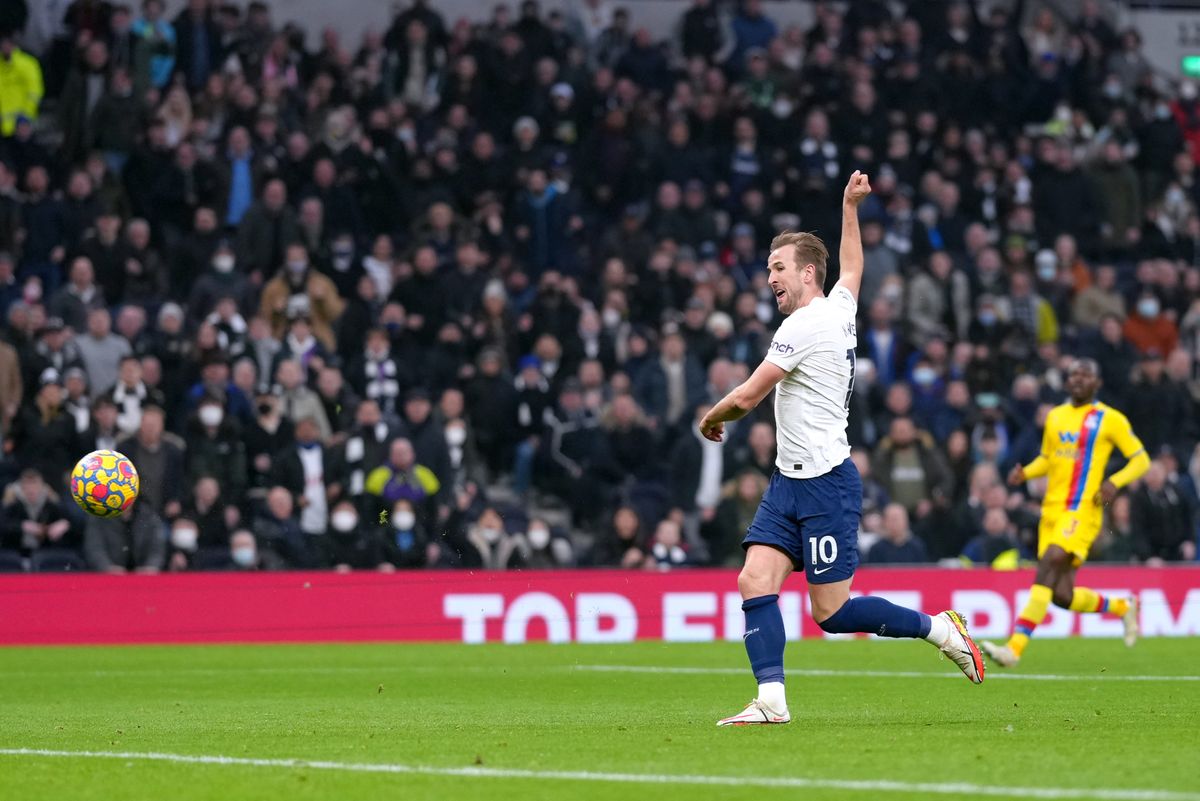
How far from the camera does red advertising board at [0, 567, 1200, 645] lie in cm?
1866

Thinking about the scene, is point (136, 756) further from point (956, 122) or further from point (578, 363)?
point (956, 122)

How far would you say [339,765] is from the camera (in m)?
7.69

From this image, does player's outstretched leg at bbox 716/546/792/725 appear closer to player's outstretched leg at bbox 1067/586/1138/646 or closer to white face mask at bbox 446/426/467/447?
player's outstretched leg at bbox 1067/586/1138/646

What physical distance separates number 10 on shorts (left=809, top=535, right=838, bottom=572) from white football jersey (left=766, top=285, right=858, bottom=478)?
315 millimetres

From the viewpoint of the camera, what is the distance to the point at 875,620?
30.6ft

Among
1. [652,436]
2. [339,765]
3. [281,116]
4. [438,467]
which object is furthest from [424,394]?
[339,765]

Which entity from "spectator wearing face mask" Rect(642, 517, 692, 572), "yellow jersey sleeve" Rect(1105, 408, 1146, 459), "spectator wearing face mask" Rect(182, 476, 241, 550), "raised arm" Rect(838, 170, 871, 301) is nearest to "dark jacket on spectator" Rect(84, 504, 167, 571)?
"spectator wearing face mask" Rect(182, 476, 241, 550)

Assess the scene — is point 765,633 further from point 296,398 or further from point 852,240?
point 296,398

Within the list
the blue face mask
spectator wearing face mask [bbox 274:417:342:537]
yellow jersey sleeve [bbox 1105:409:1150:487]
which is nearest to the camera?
yellow jersey sleeve [bbox 1105:409:1150:487]

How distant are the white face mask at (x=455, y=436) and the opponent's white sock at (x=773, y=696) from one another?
11376 millimetres

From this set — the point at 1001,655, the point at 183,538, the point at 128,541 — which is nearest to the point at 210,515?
the point at 183,538

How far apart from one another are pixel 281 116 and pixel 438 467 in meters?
5.70

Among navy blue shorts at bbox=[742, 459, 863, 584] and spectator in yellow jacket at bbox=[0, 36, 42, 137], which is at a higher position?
spectator in yellow jacket at bbox=[0, 36, 42, 137]

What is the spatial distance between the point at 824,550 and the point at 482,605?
→ 10919 mm
